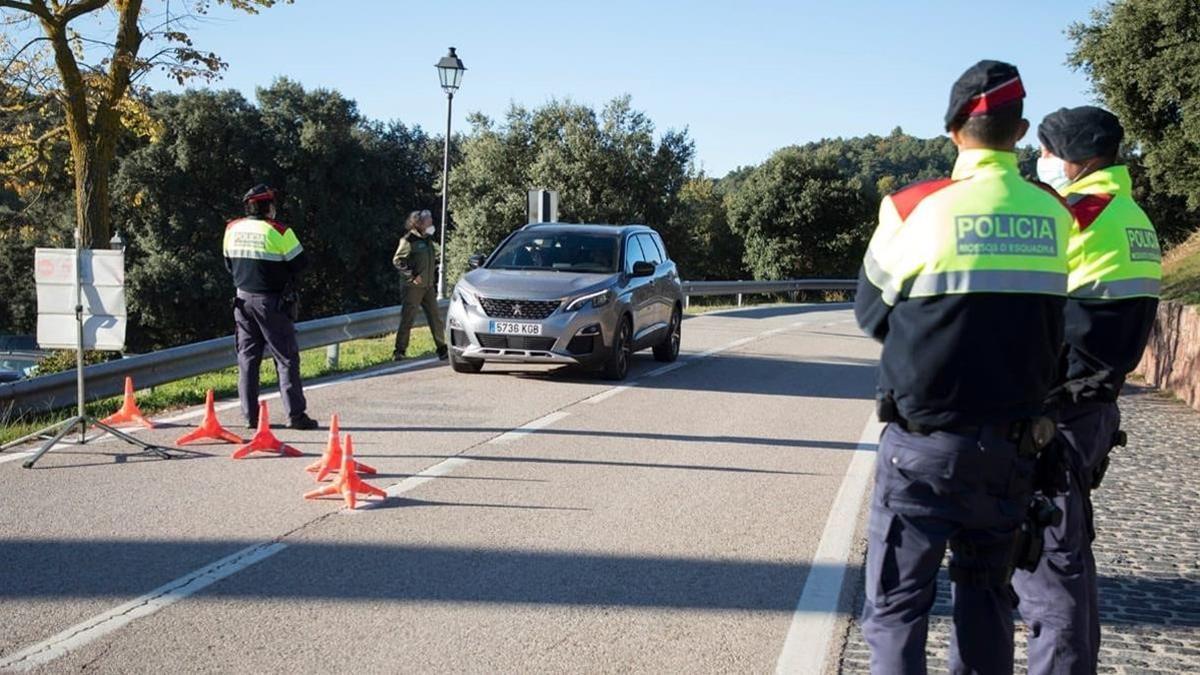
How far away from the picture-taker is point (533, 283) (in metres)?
13.3

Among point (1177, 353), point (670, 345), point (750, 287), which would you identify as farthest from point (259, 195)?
point (750, 287)

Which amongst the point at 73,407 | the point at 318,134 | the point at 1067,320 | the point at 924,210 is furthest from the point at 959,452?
the point at 318,134

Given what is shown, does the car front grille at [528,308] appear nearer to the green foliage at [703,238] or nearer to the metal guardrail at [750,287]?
the metal guardrail at [750,287]

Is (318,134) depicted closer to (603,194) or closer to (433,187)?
(433,187)

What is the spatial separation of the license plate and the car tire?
26.1 inches

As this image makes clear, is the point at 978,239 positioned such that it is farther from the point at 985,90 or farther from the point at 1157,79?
the point at 1157,79

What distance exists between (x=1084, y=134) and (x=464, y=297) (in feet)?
31.1

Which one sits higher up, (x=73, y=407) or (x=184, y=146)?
(x=184, y=146)

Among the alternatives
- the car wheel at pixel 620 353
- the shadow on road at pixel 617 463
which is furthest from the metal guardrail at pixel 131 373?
the car wheel at pixel 620 353

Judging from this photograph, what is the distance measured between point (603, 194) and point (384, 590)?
47.8 metres

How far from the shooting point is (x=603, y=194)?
173ft

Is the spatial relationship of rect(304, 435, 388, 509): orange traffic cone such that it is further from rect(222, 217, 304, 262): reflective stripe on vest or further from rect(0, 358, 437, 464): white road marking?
rect(222, 217, 304, 262): reflective stripe on vest

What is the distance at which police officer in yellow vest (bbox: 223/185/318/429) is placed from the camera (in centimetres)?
955

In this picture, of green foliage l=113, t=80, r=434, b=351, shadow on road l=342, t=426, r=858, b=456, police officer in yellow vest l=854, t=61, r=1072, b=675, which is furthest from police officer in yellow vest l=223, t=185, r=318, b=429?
green foliage l=113, t=80, r=434, b=351
